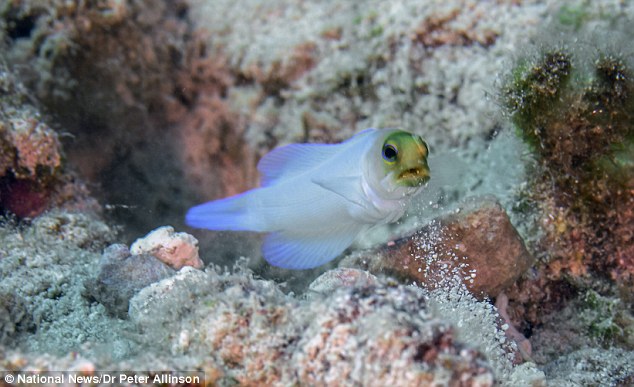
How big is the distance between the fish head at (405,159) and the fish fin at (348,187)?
0.66ft

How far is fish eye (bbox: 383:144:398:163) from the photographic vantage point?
2.36 m

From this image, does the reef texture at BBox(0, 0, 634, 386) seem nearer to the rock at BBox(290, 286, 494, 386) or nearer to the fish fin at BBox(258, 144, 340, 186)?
the rock at BBox(290, 286, 494, 386)

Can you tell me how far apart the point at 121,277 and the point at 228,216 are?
2.21 ft

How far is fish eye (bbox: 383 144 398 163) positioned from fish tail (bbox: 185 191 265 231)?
0.89 m

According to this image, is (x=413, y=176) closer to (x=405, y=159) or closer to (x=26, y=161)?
(x=405, y=159)

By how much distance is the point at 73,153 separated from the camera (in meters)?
5.05

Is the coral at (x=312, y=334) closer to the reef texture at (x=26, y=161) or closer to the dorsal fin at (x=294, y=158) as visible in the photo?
the dorsal fin at (x=294, y=158)

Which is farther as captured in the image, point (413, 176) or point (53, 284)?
point (53, 284)

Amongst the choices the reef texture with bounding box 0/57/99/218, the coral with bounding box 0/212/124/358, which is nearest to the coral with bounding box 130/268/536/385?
the coral with bounding box 0/212/124/358

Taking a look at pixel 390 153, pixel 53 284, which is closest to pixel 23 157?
pixel 53 284

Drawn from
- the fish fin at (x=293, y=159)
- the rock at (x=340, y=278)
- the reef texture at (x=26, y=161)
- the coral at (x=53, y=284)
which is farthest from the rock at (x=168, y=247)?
the reef texture at (x=26, y=161)

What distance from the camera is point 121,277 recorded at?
2.61m

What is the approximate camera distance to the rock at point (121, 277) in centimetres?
253

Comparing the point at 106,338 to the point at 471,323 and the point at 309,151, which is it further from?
the point at 471,323
